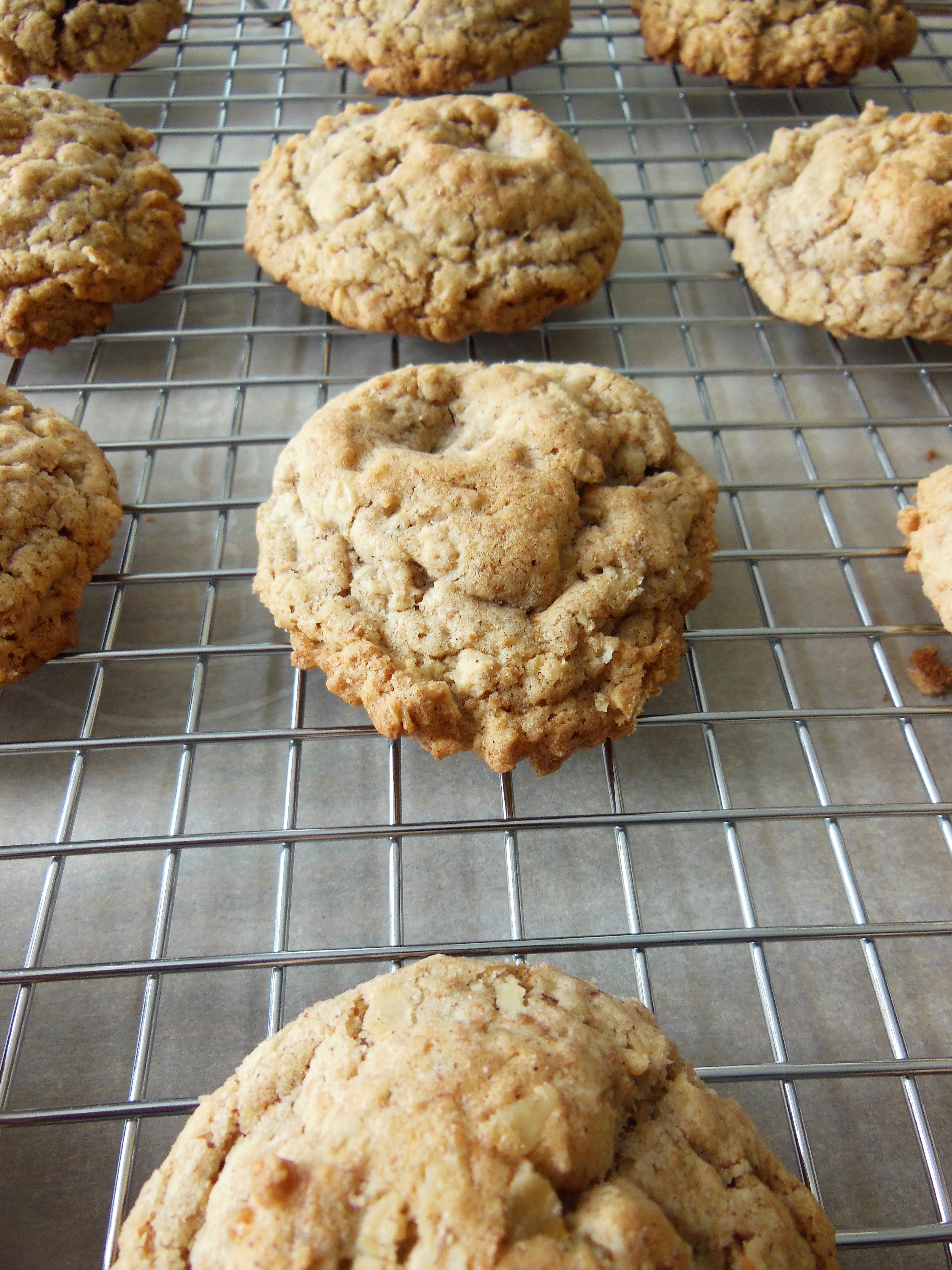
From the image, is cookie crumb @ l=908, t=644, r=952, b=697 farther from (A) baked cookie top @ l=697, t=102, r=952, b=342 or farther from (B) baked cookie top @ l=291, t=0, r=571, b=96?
(B) baked cookie top @ l=291, t=0, r=571, b=96

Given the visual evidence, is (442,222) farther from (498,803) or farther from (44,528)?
(498,803)

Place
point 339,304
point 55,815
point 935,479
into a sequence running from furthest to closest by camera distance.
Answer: point 339,304
point 935,479
point 55,815

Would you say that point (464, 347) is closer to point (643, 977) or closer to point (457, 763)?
point (457, 763)

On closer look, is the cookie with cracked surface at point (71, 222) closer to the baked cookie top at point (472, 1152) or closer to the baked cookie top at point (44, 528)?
the baked cookie top at point (44, 528)

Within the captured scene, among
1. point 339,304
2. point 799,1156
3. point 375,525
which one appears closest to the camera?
point 799,1156

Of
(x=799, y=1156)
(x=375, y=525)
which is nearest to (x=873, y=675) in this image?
(x=799, y=1156)

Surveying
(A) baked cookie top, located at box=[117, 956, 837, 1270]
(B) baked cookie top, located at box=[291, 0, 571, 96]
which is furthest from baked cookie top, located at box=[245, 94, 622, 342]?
(A) baked cookie top, located at box=[117, 956, 837, 1270]

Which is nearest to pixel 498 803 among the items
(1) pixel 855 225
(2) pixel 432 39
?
(1) pixel 855 225
